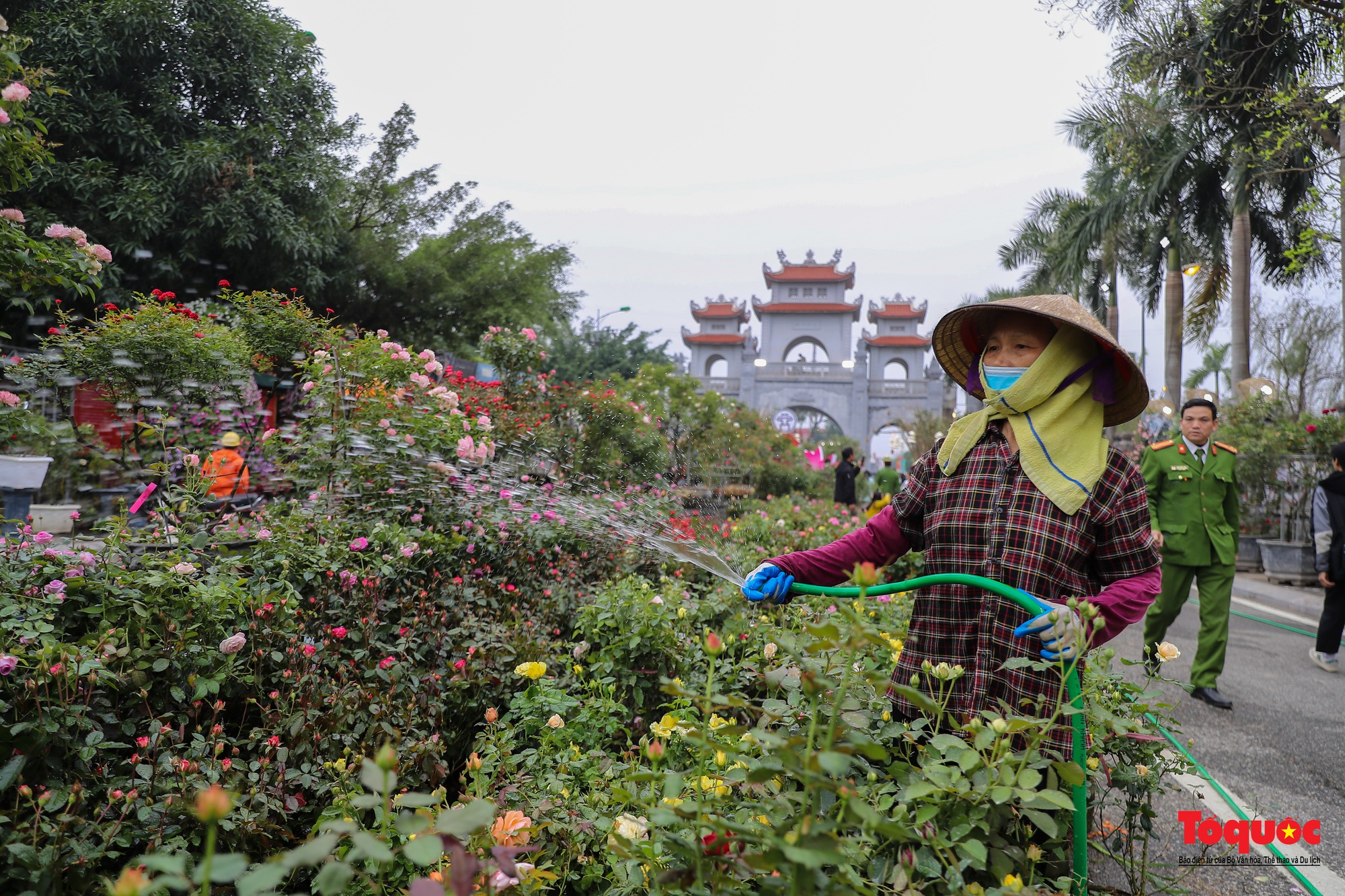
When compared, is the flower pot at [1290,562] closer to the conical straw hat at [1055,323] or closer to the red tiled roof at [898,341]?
the conical straw hat at [1055,323]

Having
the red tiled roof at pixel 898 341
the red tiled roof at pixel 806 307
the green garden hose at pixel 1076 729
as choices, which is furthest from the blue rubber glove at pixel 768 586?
the red tiled roof at pixel 806 307

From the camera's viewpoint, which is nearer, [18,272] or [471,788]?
[471,788]

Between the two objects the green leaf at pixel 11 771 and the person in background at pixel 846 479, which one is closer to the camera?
the green leaf at pixel 11 771

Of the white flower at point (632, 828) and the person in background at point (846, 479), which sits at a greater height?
the person in background at point (846, 479)

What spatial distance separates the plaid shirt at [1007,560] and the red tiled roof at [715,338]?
1767 inches

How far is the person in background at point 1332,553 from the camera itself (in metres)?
5.00

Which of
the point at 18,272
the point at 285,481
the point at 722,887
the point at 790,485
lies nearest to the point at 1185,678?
the point at 722,887

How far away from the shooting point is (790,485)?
1692 cm

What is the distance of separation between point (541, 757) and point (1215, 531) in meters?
4.27

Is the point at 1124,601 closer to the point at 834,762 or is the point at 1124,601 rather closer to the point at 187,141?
the point at 834,762

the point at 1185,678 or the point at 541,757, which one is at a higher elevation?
the point at 541,757

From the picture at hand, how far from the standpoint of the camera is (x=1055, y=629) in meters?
1.44

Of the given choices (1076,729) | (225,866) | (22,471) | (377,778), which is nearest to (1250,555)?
(1076,729)

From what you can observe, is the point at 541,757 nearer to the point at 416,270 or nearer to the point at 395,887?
the point at 395,887
